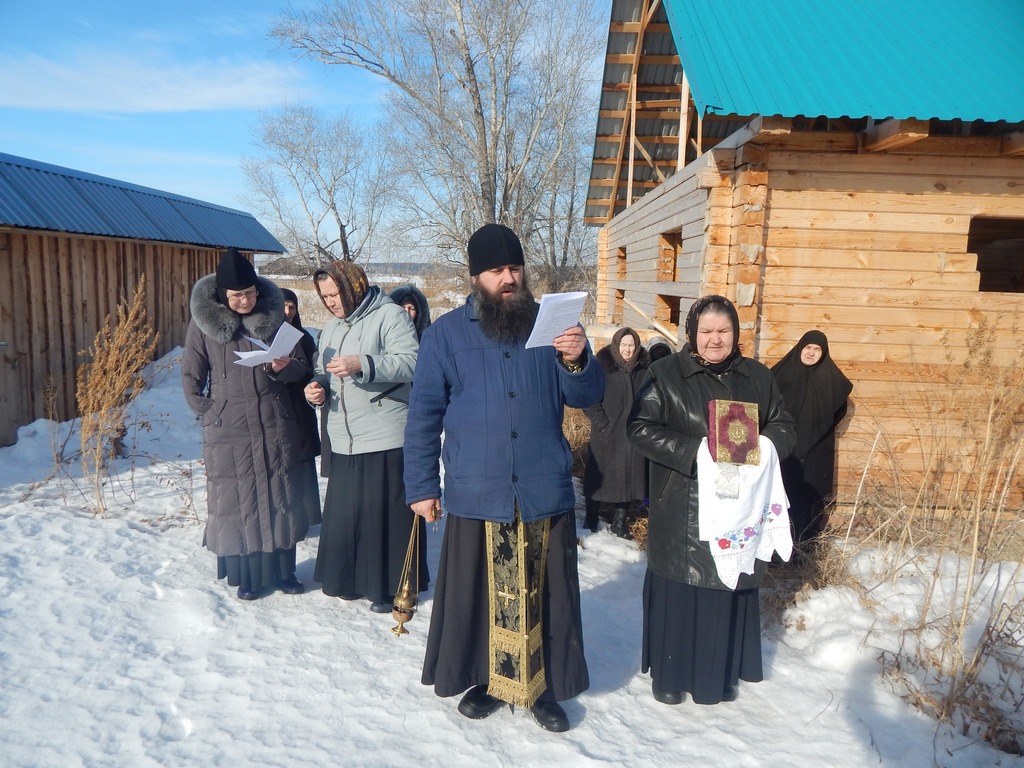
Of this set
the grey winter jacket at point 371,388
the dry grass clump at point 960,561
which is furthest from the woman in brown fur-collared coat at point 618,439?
the grey winter jacket at point 371,388

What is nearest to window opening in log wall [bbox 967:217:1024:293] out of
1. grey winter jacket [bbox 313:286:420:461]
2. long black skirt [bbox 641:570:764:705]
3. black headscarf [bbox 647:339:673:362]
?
black headscarf [bbox 647:339:673:362]

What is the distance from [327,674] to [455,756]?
901 mm

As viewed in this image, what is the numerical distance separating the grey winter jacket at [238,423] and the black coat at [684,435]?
6.92 feet

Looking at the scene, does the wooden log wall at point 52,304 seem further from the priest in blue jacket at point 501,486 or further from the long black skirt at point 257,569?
the priest in blue jacket at point 501,486

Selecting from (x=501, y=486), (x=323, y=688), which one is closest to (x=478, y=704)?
(x=323, y=688)

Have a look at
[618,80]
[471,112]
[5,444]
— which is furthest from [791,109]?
[471,112]

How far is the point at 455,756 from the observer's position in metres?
2.70

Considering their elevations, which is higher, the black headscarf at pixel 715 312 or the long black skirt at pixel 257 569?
the black headscarf at pixel 715 312

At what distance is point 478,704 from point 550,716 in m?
0.33

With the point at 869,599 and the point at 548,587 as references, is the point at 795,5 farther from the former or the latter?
the point at 548,587

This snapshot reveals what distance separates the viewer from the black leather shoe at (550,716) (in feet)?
9.37

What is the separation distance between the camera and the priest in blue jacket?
8.85ft

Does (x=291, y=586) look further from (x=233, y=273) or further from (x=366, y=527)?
(x=233, y=273)

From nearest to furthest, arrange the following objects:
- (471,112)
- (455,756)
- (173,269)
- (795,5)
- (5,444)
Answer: (455,756) < (795,5) < (5,444) < (173,269) < (471,112)
